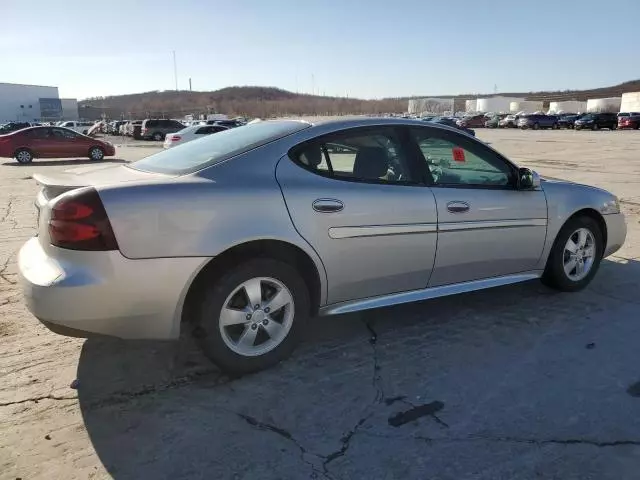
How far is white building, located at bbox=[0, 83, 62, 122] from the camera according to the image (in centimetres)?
10856

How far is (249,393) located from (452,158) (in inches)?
90.6

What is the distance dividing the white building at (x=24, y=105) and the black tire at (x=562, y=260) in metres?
120

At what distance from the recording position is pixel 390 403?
305 centimetres

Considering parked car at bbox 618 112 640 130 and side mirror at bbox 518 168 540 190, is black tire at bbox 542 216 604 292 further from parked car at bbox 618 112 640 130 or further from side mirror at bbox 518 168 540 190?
parked car at bbox 618 112 640 130

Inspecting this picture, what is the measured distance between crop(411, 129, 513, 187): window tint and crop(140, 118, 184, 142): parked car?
40.6 meters

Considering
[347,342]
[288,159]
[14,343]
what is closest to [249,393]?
[347,342]

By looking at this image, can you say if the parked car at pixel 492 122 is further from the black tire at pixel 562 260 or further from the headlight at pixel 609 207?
the black tire at pixel 562 260

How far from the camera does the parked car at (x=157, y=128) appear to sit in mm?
42281

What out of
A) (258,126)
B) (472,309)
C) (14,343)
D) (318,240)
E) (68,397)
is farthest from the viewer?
(472,309)

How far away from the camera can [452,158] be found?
163 inches

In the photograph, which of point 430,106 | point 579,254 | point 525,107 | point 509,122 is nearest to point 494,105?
point 525,107

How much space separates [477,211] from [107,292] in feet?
8.50

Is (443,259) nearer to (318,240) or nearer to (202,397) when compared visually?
(318,240)

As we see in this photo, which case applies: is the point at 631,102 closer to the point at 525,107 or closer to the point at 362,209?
the point at 525,107
